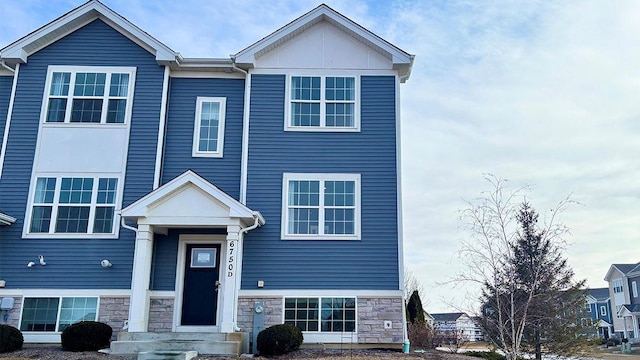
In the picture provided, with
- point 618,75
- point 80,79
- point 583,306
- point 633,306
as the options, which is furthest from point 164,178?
point 633,306

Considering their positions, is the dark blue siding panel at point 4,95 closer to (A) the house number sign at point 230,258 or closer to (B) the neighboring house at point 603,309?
(A) the house number sign at point 230,258

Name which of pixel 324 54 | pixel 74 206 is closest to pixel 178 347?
pixel 74 206

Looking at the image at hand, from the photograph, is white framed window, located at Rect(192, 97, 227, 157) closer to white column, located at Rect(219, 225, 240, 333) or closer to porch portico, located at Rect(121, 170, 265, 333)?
porch portico, located at Rect(121, 170, 265, 333)

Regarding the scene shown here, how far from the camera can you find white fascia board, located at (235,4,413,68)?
13.2 metres

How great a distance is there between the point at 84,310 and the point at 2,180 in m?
3.86

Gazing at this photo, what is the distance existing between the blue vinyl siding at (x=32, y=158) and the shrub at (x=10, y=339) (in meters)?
1.32

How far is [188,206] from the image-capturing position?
11672 millimetres

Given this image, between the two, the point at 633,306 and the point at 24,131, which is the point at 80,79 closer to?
the point at 24,131

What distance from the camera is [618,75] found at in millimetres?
14172

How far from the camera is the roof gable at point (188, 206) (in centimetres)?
1154

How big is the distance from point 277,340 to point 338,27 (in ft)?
26.3

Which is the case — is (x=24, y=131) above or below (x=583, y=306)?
above

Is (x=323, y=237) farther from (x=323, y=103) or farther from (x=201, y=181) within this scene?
(x=323, y=103)

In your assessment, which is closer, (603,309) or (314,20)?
(314,20)
